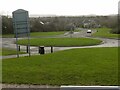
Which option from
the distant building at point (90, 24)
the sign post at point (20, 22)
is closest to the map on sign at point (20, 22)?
the sign post at point (20, 22)

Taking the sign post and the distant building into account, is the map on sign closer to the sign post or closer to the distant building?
the sign post

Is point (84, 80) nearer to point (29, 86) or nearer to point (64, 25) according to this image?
point (29, 86)

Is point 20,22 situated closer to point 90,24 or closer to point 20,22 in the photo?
point 20,22

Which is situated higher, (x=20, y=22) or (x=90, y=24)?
(x=20, y=22)

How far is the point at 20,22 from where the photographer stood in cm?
1809

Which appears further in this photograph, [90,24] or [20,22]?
[90,24]

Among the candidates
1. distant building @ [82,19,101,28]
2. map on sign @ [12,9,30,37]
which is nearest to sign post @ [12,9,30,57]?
map on sign @ [12,9,30,37]

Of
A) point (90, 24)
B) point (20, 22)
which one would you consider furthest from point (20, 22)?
point (90, 24)

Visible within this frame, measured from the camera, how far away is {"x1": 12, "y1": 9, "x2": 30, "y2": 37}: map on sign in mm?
17438

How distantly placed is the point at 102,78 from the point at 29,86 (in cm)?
259

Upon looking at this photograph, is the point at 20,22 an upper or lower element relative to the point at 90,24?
upper

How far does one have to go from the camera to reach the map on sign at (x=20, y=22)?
57.2 feet

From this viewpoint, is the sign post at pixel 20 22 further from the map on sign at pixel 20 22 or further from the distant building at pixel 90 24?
the distant building at pixel 90 24

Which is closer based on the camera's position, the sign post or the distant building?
the sign post
